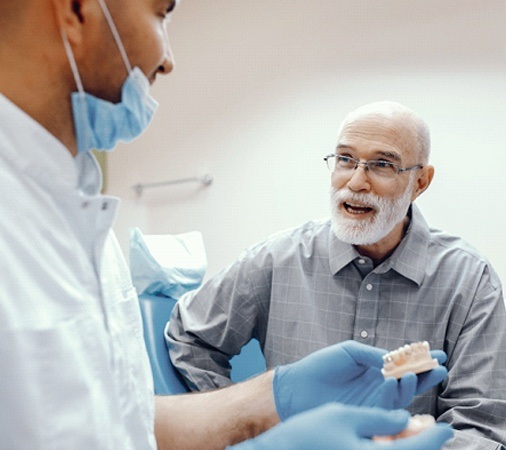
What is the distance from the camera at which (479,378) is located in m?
1.35

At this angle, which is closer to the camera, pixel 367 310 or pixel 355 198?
pixel 367 310

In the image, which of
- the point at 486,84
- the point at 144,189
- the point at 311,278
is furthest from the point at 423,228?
the point at 144,189

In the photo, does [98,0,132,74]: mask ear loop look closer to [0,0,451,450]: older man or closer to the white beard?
[0,0,451,450]: older man

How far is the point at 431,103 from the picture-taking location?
258 centimetres

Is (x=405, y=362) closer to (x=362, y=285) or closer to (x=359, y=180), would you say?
(x=362, y=285)

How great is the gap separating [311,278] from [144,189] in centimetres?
187

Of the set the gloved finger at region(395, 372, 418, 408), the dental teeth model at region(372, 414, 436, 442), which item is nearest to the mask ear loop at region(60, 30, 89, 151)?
the dental teeth model at region(372, 414, 436, 442)

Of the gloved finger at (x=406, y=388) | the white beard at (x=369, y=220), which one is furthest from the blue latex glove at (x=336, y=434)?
the white beard at (x=369, y=220)

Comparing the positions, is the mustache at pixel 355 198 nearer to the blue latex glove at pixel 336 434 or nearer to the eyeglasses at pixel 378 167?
the eyeglasses at pixel 378 167

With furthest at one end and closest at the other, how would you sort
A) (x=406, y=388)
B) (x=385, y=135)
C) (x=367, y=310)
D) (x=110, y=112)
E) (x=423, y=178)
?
(x=423, y=178), (x=385, y=135), (x=367, y=310), (x=406, y=388), (x=110, y=112)

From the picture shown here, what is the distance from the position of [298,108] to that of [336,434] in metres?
2.35

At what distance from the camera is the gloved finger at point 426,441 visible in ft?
2.18

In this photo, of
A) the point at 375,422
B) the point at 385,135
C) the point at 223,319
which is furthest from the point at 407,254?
the point at 375,422

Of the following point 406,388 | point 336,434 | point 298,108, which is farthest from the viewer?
point 298,108
